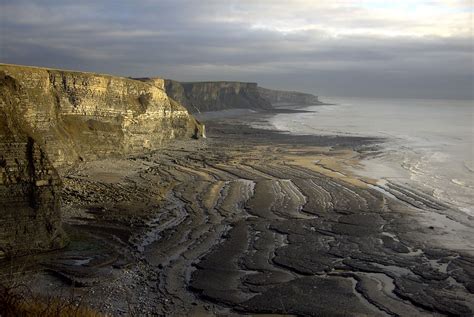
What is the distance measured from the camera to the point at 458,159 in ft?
158

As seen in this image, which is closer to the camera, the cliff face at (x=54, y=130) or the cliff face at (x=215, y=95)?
the cliff face at (x=54, y=130)

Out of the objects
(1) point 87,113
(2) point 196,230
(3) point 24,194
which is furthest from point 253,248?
(1) point 87,113

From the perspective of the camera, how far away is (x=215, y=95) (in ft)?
472

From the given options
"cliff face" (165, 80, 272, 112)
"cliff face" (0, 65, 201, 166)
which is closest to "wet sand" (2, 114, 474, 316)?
"cliff face" (0, 65, 201, 166)

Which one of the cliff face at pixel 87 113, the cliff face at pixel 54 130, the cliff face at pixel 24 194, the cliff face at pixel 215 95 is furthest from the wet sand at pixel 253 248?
the cliff face at pixel 215 95

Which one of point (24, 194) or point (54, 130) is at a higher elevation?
point (54, 130)

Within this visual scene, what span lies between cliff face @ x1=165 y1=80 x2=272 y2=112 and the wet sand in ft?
269

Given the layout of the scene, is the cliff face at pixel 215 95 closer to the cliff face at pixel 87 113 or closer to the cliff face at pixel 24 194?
the cliff face at pixel 87 113

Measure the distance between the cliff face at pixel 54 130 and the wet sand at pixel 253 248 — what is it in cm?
151

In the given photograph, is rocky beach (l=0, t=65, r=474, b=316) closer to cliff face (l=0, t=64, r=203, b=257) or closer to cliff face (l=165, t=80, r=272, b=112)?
cliff face (l=0, t=64, r=203, b=257)

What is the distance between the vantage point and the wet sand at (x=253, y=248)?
1540cm

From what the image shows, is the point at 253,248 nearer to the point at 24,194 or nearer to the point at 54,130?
the point at 24,194

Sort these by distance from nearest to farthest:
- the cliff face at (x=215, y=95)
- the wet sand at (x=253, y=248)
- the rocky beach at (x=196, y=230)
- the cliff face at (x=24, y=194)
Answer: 1. the wet sand at (x=253, y=248)
2. the rocky beach at (x=196, y=230)
3. the cliff face at (x=24, y=194)
4. the cliff face at (x=215, y=95)

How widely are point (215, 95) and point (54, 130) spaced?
112 meters
